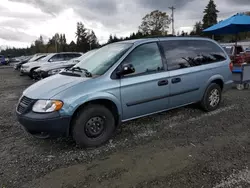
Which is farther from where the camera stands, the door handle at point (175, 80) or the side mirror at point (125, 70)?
the door handle at point (175, 80)

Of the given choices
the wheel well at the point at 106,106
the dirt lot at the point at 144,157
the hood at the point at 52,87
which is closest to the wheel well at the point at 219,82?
the dirt lot at the point at 144,157

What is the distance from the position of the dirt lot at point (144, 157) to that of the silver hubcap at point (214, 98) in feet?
1.79

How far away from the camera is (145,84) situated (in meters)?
3.60

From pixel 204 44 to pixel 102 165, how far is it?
353 cm

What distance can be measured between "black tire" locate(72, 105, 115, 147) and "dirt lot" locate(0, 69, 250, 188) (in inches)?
5.7

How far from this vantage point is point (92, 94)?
3.11m

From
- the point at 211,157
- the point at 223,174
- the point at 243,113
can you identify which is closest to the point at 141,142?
the point at 211,157

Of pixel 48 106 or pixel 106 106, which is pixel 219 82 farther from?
pixel 48 106

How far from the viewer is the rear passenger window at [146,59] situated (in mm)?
3598

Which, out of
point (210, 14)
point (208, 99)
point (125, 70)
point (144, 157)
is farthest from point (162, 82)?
point (210, 14)

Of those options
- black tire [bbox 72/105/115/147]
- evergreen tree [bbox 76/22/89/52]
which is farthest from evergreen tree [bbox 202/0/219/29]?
black tire [bbox 72/105/115/147]

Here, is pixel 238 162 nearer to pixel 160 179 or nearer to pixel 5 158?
pixel 160 179

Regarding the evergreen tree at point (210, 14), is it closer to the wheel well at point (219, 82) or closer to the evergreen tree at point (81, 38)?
the evergreen tree at point (81, 38)

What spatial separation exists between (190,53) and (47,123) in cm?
316
